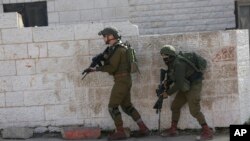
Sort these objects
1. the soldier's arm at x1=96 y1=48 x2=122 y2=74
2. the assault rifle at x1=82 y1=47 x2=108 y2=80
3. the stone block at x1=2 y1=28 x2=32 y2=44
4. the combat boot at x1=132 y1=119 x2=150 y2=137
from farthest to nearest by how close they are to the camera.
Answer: the stone block at x1=2 y1=28 x2=32 y2=44 → the combat boot at x1=132 y1=119 x2=150 y2=137 → the assault rifle at x1=82 y1=47 x2=108 y2=80 → the soldier's arm at x1=96 y1=48 x2=122 y2=74

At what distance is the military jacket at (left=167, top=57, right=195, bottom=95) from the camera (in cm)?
736

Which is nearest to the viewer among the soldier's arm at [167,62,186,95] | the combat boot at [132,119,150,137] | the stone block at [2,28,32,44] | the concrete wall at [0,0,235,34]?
the soldier's arm at [167,62,186,95]

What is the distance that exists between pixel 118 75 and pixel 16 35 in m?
1.90

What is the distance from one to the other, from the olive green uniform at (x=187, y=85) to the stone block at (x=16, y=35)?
7.88 ft

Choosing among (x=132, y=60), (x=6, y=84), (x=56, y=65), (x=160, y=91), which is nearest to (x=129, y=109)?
(x=160, y=91)

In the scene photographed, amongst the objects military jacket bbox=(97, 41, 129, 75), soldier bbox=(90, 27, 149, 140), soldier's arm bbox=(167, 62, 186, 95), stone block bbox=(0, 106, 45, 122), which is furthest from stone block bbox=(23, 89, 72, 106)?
soldier's arm bbox=(167, 62, 186, 95)

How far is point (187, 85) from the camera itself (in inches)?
293

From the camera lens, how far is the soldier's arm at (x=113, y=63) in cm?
748

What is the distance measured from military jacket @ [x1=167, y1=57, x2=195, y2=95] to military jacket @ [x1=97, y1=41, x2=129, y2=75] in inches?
28.3

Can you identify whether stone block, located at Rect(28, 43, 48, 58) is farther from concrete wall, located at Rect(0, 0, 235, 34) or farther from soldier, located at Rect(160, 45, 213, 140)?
concrete wall, located at Rect(0, 0, 235, 34)

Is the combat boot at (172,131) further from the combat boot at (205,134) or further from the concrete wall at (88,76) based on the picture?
the combat boot at (205,134)

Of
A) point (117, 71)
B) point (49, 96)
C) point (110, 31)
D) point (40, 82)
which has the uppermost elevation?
point (110, 31)

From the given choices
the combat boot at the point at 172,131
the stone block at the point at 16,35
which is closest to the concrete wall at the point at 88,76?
the stone block at the point at 16,35

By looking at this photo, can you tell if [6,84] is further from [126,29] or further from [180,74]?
[180,74]
